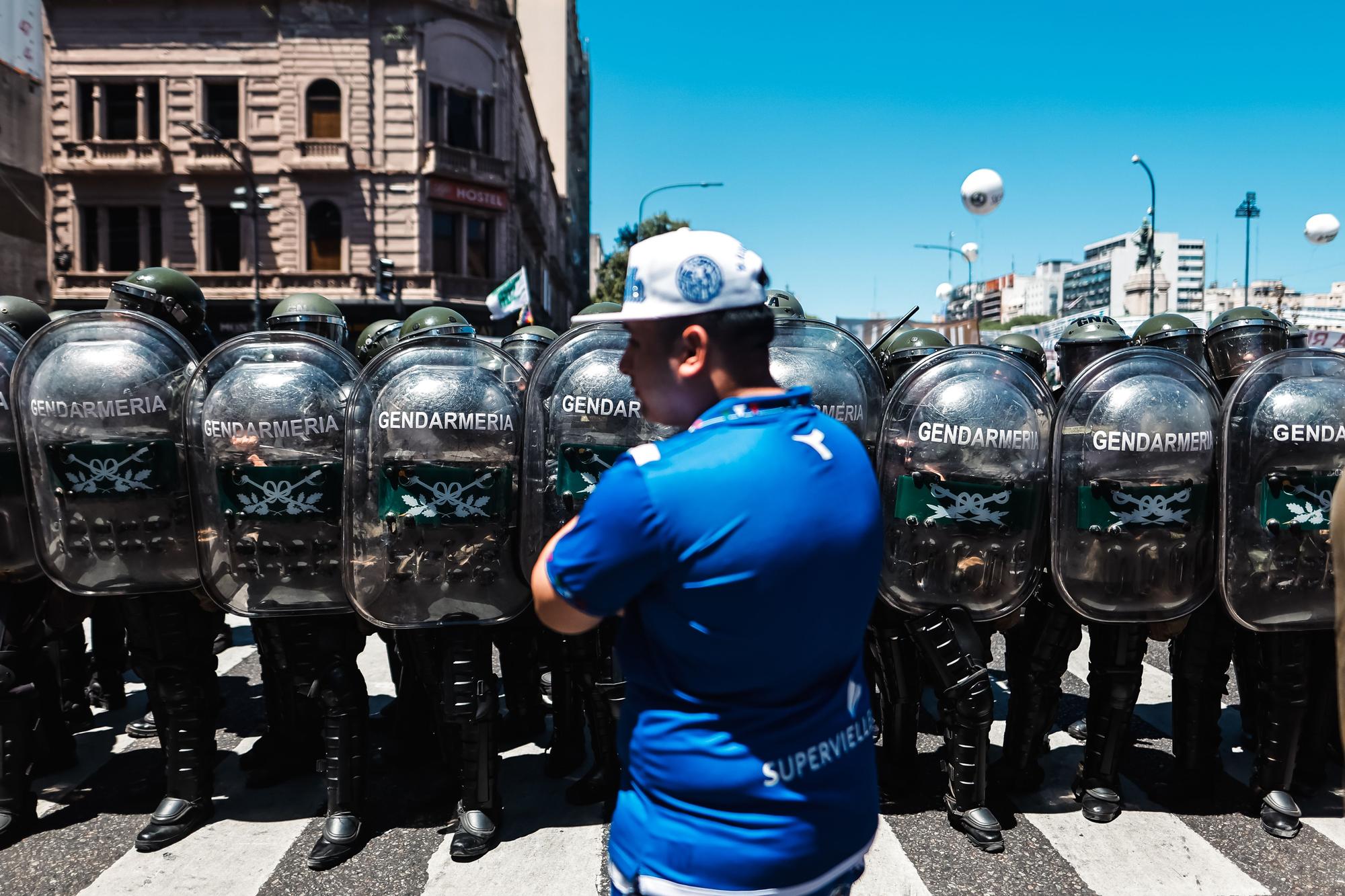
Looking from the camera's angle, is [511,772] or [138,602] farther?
[511,772]

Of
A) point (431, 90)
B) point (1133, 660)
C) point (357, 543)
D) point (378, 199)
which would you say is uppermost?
point (431, 90)

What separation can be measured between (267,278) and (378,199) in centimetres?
419

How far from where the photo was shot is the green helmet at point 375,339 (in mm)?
6129

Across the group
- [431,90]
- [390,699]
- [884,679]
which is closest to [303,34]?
[431,90]

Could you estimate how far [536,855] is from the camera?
13.1ft

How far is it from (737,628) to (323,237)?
29.6 m

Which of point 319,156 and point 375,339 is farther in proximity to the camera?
point 319,156

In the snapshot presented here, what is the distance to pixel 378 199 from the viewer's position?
27.9 metres

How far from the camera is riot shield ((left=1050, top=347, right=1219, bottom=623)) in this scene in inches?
149

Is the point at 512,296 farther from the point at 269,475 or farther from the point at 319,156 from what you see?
the point at 269,475

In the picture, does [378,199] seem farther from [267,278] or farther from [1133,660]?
[1133,660]

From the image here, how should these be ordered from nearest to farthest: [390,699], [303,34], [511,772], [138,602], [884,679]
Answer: [138,602] < [884,679] < [511,772] < [390,699] < [303,34]

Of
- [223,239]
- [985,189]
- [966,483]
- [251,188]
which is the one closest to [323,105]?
[251,188]

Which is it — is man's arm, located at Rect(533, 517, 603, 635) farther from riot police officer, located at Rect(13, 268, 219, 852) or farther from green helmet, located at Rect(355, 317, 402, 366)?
green helmet, located at Rect(355, 317, 402, 366)
